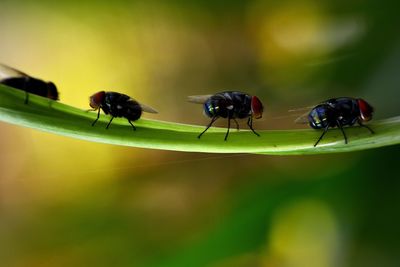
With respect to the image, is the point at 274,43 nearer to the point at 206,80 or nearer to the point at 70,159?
the point at 206,80

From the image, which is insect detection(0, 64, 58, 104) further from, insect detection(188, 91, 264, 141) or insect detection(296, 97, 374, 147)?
insect detection(296, 97, 374, 147)

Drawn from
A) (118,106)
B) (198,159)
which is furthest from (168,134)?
(198,159)

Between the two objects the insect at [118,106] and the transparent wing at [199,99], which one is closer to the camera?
the insect at [118,106]

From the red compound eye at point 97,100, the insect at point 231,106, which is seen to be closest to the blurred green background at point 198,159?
the insect at point 231,106

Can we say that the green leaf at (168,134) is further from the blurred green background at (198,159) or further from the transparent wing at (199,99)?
the blurred green background at (198,159)

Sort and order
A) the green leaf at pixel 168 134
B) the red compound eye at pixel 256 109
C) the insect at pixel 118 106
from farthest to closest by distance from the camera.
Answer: the red compound eye at pixel 256 109 → the insect at pixel 118 106 → the green leaf at pixel 168 134

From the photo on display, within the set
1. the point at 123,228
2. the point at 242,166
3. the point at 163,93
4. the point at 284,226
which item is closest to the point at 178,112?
the point at 163,93

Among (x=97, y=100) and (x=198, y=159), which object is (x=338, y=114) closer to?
(x=97, y=100)
